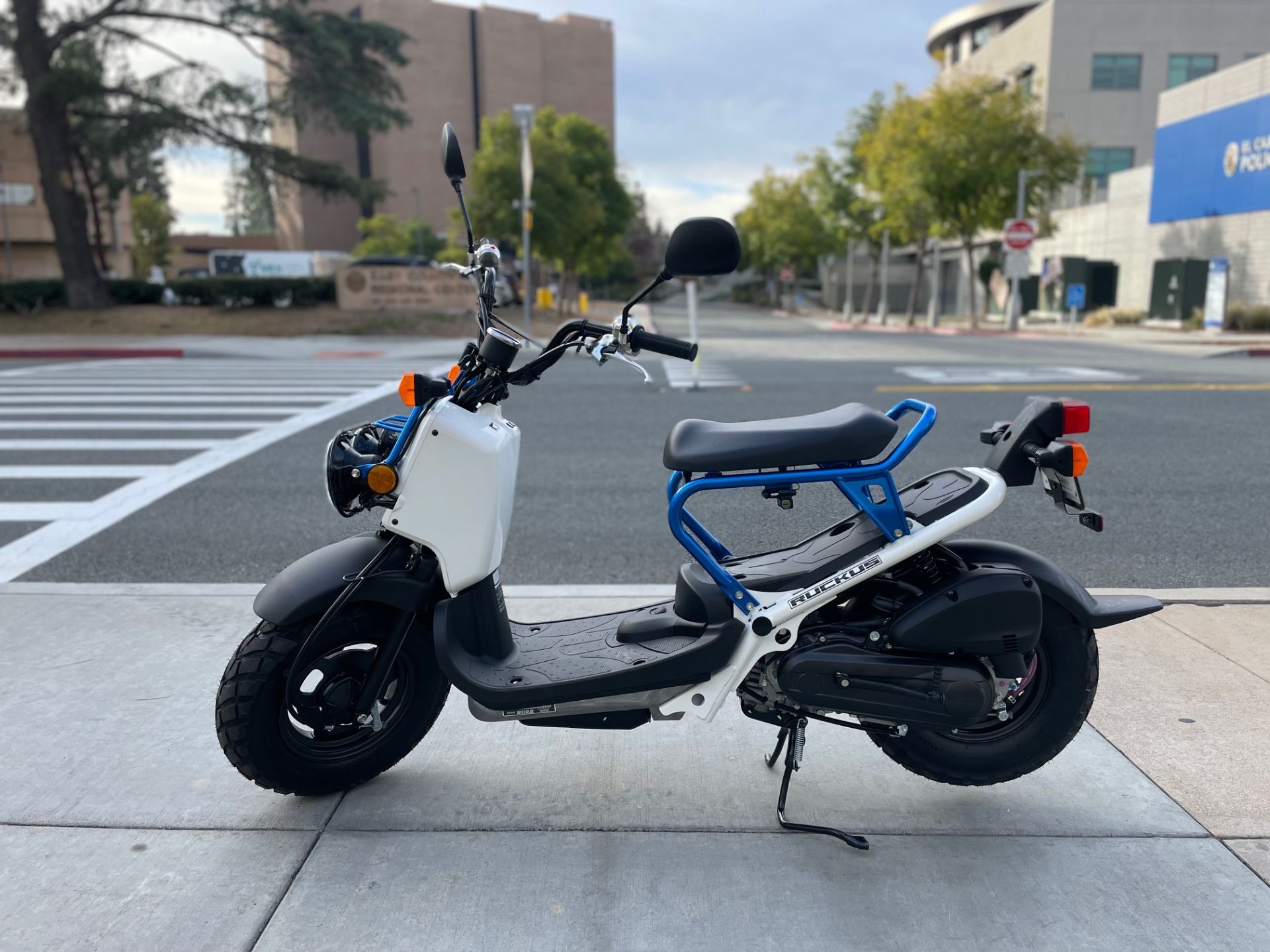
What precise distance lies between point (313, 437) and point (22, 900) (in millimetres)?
7227

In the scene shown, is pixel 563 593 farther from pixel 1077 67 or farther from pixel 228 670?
pixel 1077 67

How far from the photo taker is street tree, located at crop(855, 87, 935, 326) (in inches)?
1340

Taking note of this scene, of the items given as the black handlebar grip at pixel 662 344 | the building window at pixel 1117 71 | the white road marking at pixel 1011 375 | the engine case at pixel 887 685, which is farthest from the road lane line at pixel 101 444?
the building window at pixel 1117 71

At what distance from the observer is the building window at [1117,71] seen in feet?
154

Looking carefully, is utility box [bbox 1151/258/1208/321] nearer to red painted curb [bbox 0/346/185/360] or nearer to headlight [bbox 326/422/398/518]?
red painted curb [bbox 0/346/185/360]

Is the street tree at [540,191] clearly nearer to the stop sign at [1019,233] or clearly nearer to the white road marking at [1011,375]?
the stop sign at [1019,233]

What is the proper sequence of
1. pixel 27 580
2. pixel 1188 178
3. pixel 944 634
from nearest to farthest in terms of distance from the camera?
pixel 944 634
pixel 27 580
pixel 1188 178

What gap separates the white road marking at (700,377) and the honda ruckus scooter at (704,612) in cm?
939

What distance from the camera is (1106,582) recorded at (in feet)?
17.3

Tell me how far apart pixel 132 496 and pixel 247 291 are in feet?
72.7


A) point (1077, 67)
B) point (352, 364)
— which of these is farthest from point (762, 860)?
point (1077, 67)

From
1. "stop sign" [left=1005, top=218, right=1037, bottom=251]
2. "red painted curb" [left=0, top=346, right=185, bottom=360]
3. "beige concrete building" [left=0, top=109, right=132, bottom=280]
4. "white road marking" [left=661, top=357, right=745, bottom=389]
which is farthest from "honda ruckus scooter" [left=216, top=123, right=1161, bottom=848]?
"beige concrete building" [left=0, top=109, right=132, bottom=280]

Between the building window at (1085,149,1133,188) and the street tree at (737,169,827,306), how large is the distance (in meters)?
13.3

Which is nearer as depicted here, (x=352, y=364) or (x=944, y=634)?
(x=944, y=634)
